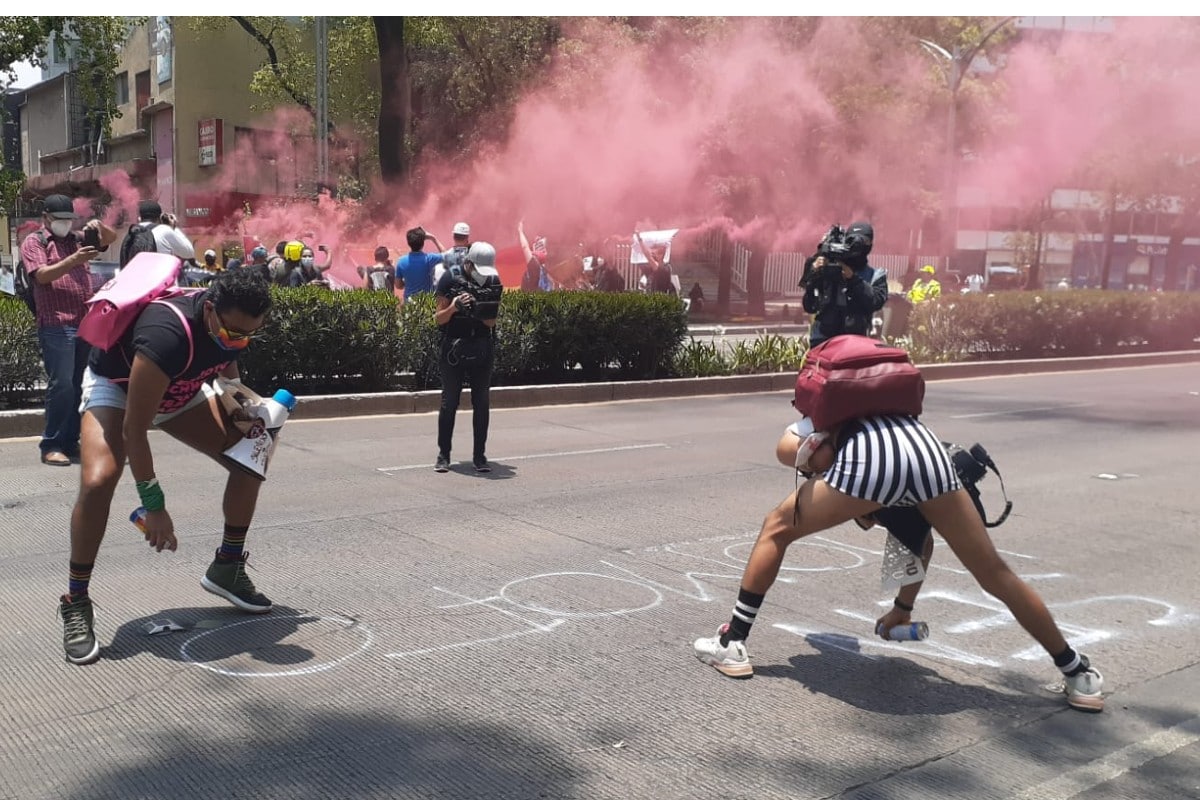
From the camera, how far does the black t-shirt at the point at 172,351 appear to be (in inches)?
162

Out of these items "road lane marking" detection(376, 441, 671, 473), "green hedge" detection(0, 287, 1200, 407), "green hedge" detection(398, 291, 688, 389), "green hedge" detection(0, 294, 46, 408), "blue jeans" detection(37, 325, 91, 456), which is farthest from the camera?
"green hedge" detection(398, 291, 688, 389)

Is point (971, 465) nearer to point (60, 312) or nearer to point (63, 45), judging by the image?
point (60, 312)

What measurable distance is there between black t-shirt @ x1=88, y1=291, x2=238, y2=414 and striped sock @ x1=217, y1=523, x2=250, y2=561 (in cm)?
64

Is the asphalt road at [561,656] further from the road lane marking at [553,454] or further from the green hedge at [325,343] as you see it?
the green hedge at [325,343]

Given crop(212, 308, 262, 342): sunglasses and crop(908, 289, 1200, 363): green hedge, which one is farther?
crop(908, 289, 1200, 363): green hedge

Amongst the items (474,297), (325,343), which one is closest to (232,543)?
(474,297)

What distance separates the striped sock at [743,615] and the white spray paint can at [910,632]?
60cm

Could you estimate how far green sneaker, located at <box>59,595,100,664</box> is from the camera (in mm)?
4270

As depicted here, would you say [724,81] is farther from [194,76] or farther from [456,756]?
[456,756]

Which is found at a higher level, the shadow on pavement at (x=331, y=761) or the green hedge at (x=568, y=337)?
the green hedge at (x=568, y=337)

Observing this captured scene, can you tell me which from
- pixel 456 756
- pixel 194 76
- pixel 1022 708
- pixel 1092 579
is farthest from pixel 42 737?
pixel 194 76

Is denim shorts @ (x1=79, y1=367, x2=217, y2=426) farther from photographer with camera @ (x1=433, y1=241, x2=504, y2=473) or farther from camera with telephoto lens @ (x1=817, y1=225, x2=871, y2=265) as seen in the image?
camera with telephoto lens @ (x1=817, y1=225, x2=871, y2=265)

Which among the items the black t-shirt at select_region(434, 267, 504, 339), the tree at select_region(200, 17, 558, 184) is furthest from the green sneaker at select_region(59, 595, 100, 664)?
the tree at select_region(200, 17, 558, 184)

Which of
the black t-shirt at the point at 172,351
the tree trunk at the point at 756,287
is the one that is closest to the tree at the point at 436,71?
the tree trunk at the point at 756,287
